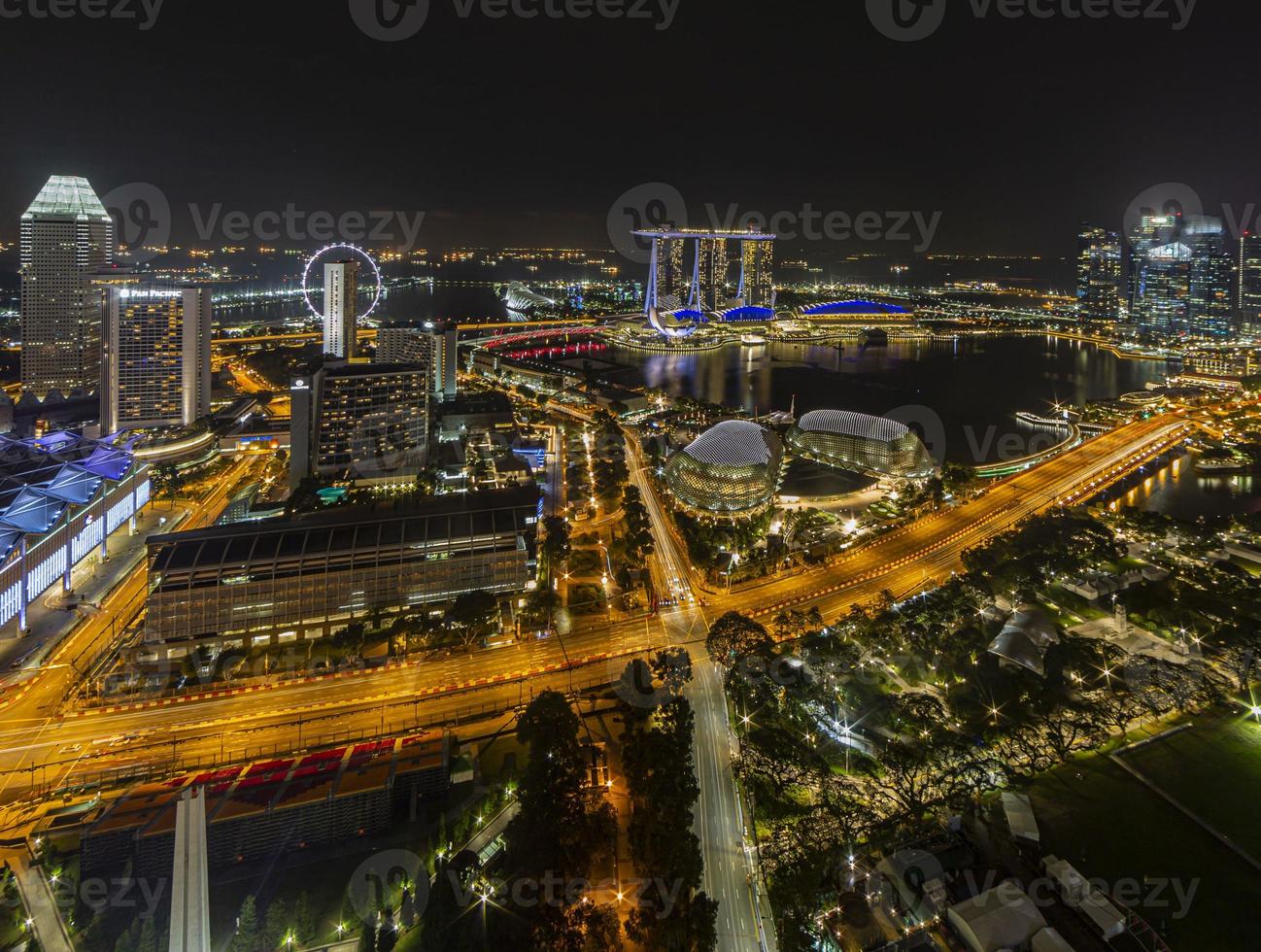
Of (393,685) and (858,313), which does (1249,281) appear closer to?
(858,313)

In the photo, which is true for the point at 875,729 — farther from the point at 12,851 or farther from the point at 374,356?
the point at 374,356

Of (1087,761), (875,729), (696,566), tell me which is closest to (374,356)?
(696,566)

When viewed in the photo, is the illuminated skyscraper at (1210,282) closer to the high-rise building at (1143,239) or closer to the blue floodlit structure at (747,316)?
the high-rise building at (1143,239)

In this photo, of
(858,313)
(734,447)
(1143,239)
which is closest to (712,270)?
(858,313)

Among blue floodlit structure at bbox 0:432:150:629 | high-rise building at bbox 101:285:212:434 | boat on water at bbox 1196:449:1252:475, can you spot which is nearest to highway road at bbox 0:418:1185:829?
blue floodlit structure at bbox 0:432:150:629

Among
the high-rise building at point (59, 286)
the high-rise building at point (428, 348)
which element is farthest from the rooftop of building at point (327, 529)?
the high-rise building at point (59, 286)

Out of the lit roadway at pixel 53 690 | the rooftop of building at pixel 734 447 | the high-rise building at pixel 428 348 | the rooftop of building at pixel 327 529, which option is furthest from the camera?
the high-rise building at pixel 428 348
